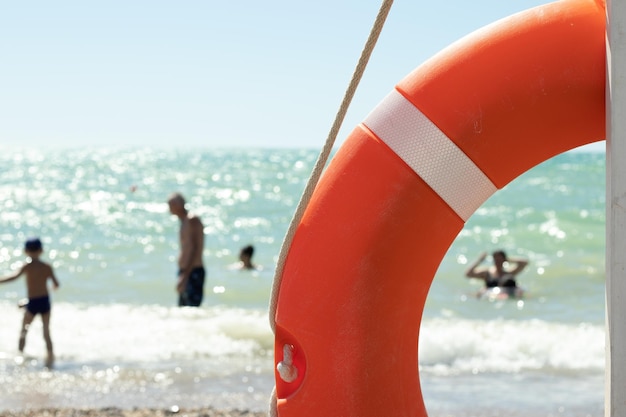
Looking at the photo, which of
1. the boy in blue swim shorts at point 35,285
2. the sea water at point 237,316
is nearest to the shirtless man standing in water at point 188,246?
the sea water at point 237,316

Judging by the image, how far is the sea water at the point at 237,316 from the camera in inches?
209

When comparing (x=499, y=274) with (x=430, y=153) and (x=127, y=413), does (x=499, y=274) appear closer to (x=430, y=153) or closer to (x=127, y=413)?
(x=127, y=413)

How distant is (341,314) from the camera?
6.86 feet

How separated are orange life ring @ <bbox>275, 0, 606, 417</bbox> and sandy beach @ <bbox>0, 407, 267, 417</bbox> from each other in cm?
244

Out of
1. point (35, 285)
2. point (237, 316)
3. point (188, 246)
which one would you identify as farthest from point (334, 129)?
point (237, 316)

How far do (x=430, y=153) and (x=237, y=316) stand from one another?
6.25m

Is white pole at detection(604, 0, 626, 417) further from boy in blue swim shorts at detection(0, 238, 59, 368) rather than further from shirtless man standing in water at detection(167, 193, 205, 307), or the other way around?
shirtless man standing in water at detection(167, 193, 205, 307)

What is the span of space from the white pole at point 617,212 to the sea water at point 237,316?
2.95 metres

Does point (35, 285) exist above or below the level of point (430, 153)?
above

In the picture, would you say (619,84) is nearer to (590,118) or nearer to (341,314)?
(590,118)

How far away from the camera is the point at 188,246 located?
7465mm

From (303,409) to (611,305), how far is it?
79 cm

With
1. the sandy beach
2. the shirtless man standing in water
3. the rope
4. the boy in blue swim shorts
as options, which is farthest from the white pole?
the shirtless man standing in water

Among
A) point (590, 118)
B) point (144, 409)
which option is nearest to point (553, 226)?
point (144, 409)
